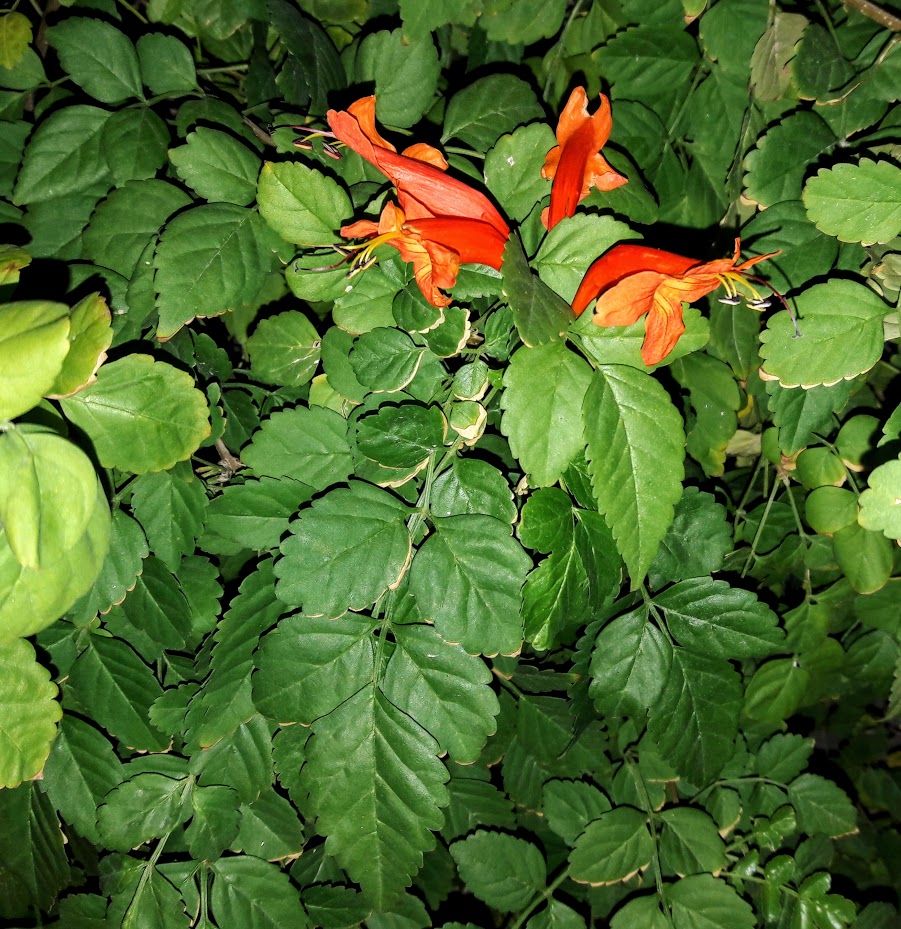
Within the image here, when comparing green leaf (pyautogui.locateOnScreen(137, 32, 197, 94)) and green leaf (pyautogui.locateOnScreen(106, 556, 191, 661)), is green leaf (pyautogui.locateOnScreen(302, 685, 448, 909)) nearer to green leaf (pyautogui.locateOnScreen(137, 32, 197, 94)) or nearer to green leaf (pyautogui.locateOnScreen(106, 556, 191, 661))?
green leaf (pyautogui.locateOnScreen(106, 556, 191, 661))

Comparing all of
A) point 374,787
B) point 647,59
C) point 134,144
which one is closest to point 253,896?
point 374,787

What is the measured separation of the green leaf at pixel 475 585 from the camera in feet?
2.09

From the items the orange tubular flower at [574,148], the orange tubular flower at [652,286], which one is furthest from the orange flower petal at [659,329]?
the orange tubular flower at [574,148]

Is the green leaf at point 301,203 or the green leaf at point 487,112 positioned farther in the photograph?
the green leaf at point 487,112

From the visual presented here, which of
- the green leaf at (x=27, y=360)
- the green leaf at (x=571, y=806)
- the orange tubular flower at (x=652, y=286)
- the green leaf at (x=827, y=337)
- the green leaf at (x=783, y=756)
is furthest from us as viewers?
the green leaf at (x=783, y=756)

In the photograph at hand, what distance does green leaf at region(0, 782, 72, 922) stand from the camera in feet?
2.61

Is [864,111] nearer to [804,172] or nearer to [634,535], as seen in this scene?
[804,172]

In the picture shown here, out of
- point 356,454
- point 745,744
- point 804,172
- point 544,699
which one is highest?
point 804,172

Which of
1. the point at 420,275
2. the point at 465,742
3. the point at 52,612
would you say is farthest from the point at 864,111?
the point at 52,612

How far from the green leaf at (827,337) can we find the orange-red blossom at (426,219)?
0.28 metres

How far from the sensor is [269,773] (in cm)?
78

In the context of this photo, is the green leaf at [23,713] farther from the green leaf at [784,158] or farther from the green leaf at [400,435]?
the green leaf at [784,158]

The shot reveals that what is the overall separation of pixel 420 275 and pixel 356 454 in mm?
198

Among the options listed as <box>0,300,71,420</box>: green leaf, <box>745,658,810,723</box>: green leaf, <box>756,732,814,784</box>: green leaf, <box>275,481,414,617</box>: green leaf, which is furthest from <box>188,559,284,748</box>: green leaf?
<box>756,732,814,784</box>: green leaf
